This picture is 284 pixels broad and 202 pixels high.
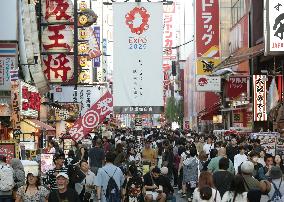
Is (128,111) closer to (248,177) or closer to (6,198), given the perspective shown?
(6,198)

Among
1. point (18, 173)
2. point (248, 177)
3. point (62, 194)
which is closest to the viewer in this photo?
point (62, 194)

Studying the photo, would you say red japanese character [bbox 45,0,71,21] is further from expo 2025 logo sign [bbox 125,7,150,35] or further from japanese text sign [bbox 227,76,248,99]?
japanese text sign [bbox 227,76,248,99]

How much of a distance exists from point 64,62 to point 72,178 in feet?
60.3

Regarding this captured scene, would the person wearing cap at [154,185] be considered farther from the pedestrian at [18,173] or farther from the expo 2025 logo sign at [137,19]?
the expo 2025 logo sign at [137,19]

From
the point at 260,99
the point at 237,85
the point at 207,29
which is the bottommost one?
the point at 260,99

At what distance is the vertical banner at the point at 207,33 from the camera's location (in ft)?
149

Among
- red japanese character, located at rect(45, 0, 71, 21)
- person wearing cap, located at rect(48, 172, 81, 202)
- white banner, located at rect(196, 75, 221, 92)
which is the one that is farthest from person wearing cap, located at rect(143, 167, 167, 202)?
white banner, located at rect(196, 75, 221, 92)

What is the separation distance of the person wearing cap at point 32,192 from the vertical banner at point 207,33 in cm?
3506

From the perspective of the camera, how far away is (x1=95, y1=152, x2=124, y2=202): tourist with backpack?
1342 centimetres

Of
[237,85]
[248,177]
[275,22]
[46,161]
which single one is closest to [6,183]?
[46,161]

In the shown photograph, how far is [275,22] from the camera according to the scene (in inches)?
922

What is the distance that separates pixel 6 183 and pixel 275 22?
1273cm

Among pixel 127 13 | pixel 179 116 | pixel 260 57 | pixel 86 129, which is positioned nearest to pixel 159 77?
pixel 127 13

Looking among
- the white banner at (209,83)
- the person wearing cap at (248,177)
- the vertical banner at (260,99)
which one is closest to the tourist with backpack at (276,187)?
the person wearing cap at (248,177)
